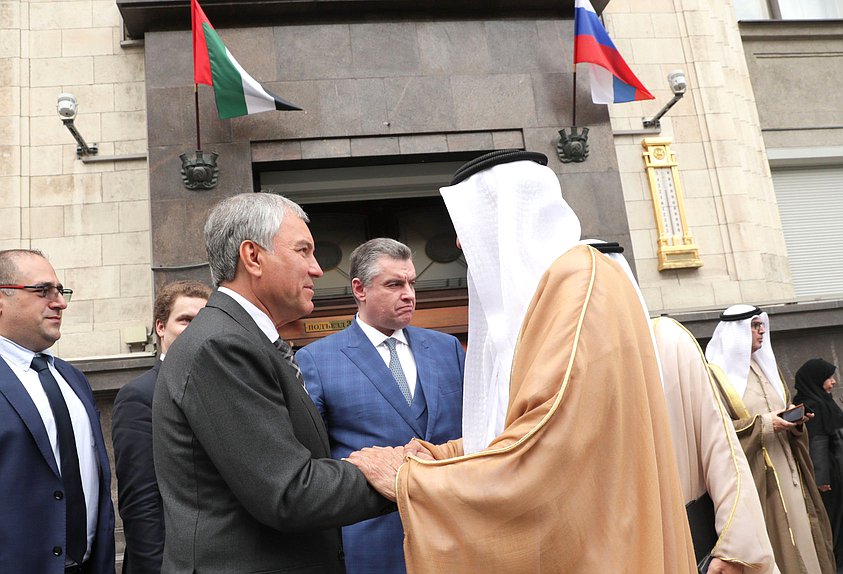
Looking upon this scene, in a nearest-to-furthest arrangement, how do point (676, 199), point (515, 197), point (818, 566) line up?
1. point (515, 197)
2. point (818, 566)
3. point (676, 199)

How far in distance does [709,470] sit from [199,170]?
555 centimetres

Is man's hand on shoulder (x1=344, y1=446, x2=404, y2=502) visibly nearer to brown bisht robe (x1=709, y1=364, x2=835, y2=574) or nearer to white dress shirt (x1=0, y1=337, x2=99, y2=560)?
Answer: white dress shirt (x1=0, y1=337, x2=99, y2=560)

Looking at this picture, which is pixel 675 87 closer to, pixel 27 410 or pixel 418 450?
pixel 418 450

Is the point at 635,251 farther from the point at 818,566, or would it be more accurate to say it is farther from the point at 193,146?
the point at 193,146

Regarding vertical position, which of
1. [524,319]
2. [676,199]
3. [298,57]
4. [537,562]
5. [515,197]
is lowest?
[537,562]

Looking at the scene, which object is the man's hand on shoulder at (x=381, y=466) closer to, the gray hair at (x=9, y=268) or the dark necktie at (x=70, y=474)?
the dark necktie at (x=70, y=474)

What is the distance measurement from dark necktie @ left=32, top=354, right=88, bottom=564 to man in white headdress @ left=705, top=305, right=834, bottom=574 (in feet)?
12.5

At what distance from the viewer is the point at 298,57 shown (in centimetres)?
784

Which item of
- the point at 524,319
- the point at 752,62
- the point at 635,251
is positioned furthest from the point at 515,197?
the point at 752,62

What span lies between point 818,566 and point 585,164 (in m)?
4.58

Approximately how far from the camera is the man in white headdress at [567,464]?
5.96 ft

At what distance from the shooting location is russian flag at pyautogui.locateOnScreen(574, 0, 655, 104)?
7719 mm

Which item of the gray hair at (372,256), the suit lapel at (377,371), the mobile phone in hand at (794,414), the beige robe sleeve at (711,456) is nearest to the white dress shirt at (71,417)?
the suit lapel at (377,371)

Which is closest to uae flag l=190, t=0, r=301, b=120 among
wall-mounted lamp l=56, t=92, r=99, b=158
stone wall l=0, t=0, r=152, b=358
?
wall-mounted lamp l=56, t=92, r=99, b=158
